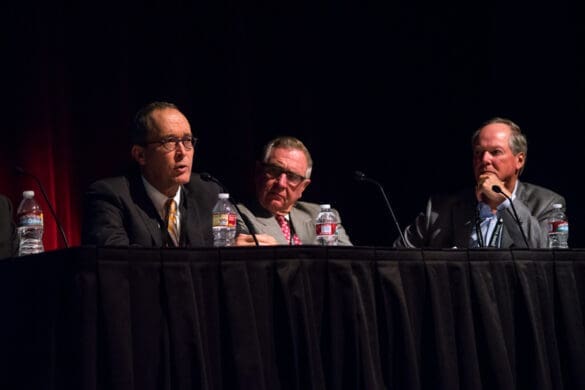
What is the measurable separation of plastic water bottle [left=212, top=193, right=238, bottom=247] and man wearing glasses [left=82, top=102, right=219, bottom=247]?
0.04 m

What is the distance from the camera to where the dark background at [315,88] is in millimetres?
4297

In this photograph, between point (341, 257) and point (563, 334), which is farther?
point (563, 334)

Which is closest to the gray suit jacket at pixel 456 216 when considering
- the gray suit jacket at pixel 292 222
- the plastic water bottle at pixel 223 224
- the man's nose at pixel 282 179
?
the gray suit jacket at pixel 292 222

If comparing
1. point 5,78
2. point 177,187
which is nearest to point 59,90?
point 5,78

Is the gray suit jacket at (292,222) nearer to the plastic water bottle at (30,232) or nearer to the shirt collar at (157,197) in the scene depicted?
the shirt collar at (157,197)

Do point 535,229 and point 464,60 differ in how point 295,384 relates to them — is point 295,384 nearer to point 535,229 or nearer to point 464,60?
point 535,229

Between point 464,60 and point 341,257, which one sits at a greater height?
point 464,60

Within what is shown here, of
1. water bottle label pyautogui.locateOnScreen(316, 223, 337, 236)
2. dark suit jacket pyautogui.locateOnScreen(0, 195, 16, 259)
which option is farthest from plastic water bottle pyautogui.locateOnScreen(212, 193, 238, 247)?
dark suit jacket pyautogui.locateOnScreen(0, 195, 16, 259)

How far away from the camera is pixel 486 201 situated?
12.8 ft

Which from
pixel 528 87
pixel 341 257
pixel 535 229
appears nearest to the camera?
pixel 341 257

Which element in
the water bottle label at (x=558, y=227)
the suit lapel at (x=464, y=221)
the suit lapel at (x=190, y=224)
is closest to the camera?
the suit lapel at (x=190, y=224)

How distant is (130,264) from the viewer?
7.24 feet

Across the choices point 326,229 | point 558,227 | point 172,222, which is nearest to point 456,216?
point 558,227

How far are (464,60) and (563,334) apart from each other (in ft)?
8.08
